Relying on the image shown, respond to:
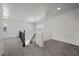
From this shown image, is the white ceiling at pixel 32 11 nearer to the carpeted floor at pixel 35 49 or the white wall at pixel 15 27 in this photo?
the white wall at pixel 15 27

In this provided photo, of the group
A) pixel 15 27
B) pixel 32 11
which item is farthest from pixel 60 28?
pixel 15 27

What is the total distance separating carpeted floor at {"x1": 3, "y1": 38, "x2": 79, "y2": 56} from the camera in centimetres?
196

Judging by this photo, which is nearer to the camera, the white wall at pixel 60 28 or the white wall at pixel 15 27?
the white wall at pixel 15 27

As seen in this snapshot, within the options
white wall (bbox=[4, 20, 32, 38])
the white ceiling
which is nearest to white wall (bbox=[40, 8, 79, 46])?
the white ceiling

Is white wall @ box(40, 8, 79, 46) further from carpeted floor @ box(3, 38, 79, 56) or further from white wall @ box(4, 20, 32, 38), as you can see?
white wall @ box(4, 20, 32, 38)

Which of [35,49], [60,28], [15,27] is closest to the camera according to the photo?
[15,27]

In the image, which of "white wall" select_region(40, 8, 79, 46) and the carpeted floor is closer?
the carpeted floor

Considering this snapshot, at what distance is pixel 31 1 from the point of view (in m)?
1.63

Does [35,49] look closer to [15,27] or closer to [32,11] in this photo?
[15,27]

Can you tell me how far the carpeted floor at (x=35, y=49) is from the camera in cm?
196

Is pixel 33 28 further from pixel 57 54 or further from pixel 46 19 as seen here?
pixel 57 54

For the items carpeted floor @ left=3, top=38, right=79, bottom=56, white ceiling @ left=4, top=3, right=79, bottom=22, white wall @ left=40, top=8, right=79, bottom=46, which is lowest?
carpeted floor @ left=3, top=38, right=79, bottom=56

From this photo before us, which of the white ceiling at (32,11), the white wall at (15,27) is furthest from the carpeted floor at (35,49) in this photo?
the white ceiling at (32,11)

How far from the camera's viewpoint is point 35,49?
205cm
